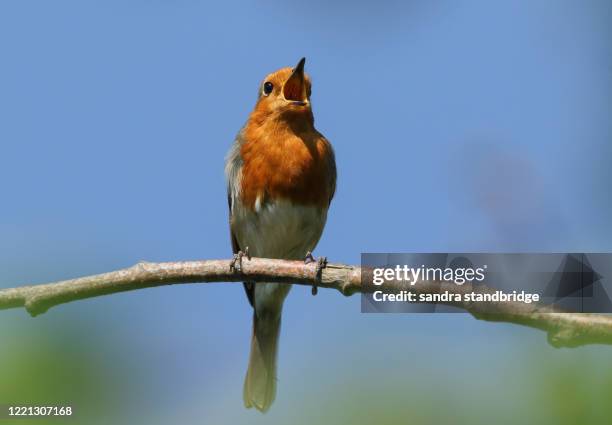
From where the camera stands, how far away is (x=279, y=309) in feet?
29.8

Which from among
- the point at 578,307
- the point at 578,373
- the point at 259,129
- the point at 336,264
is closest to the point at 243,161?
the point at 259,129

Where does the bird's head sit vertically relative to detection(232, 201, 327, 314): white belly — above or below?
above

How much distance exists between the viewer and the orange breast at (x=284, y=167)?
25.5 ft

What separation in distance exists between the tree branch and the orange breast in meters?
2.12

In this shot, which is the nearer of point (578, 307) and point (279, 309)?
point (578, 307)

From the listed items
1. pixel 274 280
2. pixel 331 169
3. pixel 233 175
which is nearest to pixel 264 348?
pixel 233 175

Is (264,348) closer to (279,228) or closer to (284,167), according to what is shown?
(279,228)

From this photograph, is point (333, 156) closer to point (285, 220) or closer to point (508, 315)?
point (285, 220)

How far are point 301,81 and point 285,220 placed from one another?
58.7 inches

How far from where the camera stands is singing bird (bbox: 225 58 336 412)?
307 inches

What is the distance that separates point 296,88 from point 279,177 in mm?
1115

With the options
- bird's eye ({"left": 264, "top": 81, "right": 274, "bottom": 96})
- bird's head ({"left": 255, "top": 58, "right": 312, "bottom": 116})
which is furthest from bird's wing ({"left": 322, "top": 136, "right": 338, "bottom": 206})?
bird's eye ({"left": 264, "top": 81, "right": 274, "bottom": 96})

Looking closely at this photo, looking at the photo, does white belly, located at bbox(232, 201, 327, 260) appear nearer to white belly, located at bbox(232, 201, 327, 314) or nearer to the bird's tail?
white belly, located at bbox(232, 201, 327, 314)

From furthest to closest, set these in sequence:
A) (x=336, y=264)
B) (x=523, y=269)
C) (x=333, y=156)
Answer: (x=333, y=156) < (x=336, y=264) < (x=523, y=269)
